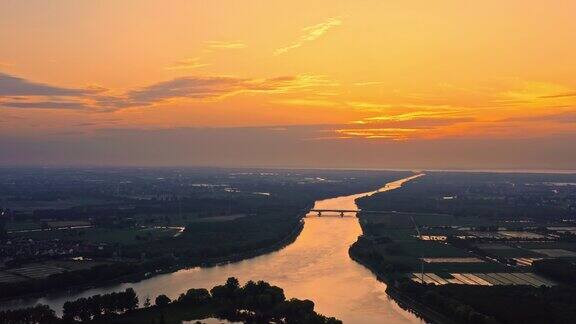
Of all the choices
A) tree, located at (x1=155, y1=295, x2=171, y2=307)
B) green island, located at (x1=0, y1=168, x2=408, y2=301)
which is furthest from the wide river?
tree, located at (x1=155, y1=295, x2=171, y2=307)

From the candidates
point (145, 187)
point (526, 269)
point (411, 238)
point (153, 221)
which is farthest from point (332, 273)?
point (145, 187)

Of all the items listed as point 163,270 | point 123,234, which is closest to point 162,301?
point 163,270

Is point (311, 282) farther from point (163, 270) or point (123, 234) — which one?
point (123, 234)

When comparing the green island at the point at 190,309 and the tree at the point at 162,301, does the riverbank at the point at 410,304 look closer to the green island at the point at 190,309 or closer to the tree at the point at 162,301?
the green island at the point at 190,309

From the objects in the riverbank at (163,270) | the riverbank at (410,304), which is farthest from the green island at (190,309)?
the riverbank at (410,304)

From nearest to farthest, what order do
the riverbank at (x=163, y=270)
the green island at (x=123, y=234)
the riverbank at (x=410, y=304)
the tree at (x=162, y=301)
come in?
the riverbank at (x=410, y=304), the tree at (x=162, y=301), the riverbank at (x=163, y=270), the green island at (x=123, y=234)

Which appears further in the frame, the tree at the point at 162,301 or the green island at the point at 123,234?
the green island at the point at 123,234

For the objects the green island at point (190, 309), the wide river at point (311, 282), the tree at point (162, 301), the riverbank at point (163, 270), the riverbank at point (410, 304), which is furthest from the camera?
the riverbank at point (163, 270)

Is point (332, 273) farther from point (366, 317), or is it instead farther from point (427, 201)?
point (427, 201)
